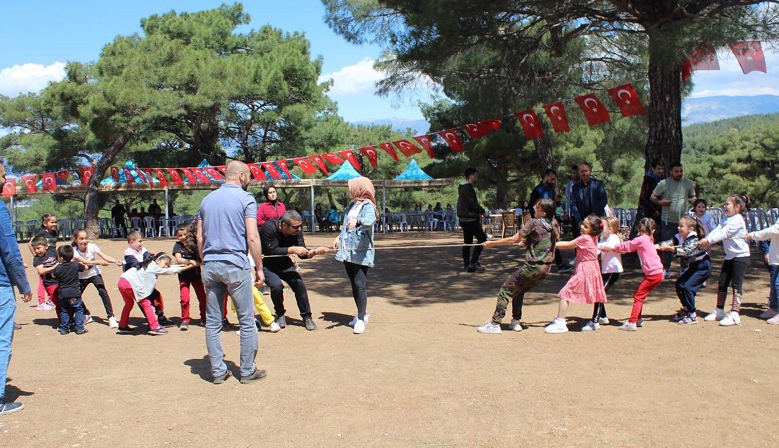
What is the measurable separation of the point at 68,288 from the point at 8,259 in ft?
8.27

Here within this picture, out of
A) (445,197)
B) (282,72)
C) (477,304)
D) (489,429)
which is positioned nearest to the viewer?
(489,429)

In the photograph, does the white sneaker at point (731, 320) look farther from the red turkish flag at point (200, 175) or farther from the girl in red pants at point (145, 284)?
the red turkish flag at point (200, 175)

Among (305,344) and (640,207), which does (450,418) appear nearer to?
(305,344)

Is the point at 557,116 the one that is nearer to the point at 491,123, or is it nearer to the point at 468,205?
the point at 491,123

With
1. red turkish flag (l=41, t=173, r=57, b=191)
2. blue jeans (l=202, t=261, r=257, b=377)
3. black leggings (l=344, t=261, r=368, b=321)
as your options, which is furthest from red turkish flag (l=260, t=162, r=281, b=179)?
blue jeans (l=202, t=261, r=257, b=377)

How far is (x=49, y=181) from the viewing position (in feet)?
73.1

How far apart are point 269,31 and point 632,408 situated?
28369 millimetres

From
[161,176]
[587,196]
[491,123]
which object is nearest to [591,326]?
[587,196]

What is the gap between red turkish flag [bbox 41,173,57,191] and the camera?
2222cm

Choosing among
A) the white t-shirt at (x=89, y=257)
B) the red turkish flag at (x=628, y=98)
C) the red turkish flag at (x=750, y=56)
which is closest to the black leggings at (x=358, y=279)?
the white t-shirt at (x=89, y=257)

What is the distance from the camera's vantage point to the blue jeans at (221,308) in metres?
4.72

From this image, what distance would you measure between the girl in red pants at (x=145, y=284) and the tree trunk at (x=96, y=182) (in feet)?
50.3

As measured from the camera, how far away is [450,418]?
400 cm

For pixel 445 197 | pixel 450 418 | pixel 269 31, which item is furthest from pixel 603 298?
pixel 445 197
